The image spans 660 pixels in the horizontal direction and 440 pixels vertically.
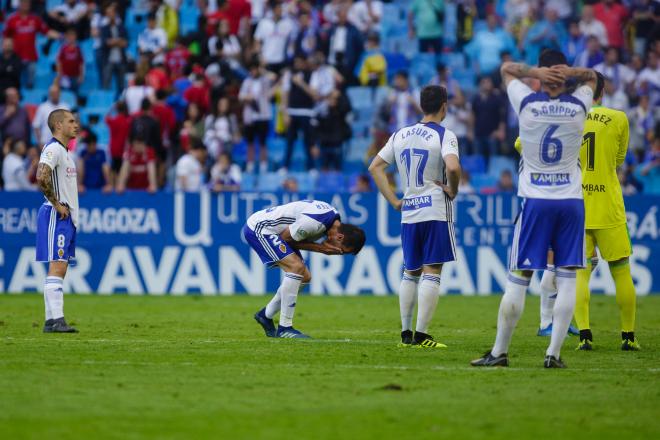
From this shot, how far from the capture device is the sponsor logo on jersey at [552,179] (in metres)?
9.81

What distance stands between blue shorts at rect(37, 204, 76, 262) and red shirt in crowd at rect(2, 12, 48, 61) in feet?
50.8

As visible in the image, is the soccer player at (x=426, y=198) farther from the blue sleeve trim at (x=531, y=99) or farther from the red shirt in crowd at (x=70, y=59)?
A: the red shirt in crowd at (x=70, y=59)

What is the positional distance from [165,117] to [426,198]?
44.9ft

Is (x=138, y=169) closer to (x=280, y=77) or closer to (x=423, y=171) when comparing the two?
(x=280, y=77)

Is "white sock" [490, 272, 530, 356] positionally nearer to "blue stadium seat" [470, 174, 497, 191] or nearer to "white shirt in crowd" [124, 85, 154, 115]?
"blue stadium seat" [470, 174, 497, 191]

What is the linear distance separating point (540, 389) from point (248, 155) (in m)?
17.2

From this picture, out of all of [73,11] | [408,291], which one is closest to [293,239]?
[408,291]

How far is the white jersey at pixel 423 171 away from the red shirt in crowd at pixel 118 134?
12.8 meters

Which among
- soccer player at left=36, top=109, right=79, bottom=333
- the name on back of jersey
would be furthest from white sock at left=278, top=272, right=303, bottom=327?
the name on back of jersey

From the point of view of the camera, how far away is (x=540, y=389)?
8.95m

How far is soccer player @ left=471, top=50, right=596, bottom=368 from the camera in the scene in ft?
32.0

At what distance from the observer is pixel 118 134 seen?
23.7m

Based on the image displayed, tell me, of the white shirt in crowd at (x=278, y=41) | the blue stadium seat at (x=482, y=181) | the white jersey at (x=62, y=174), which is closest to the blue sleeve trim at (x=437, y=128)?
the white jersey at (x=62, y=174)

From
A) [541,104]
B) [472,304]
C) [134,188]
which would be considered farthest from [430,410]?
[134,188]
